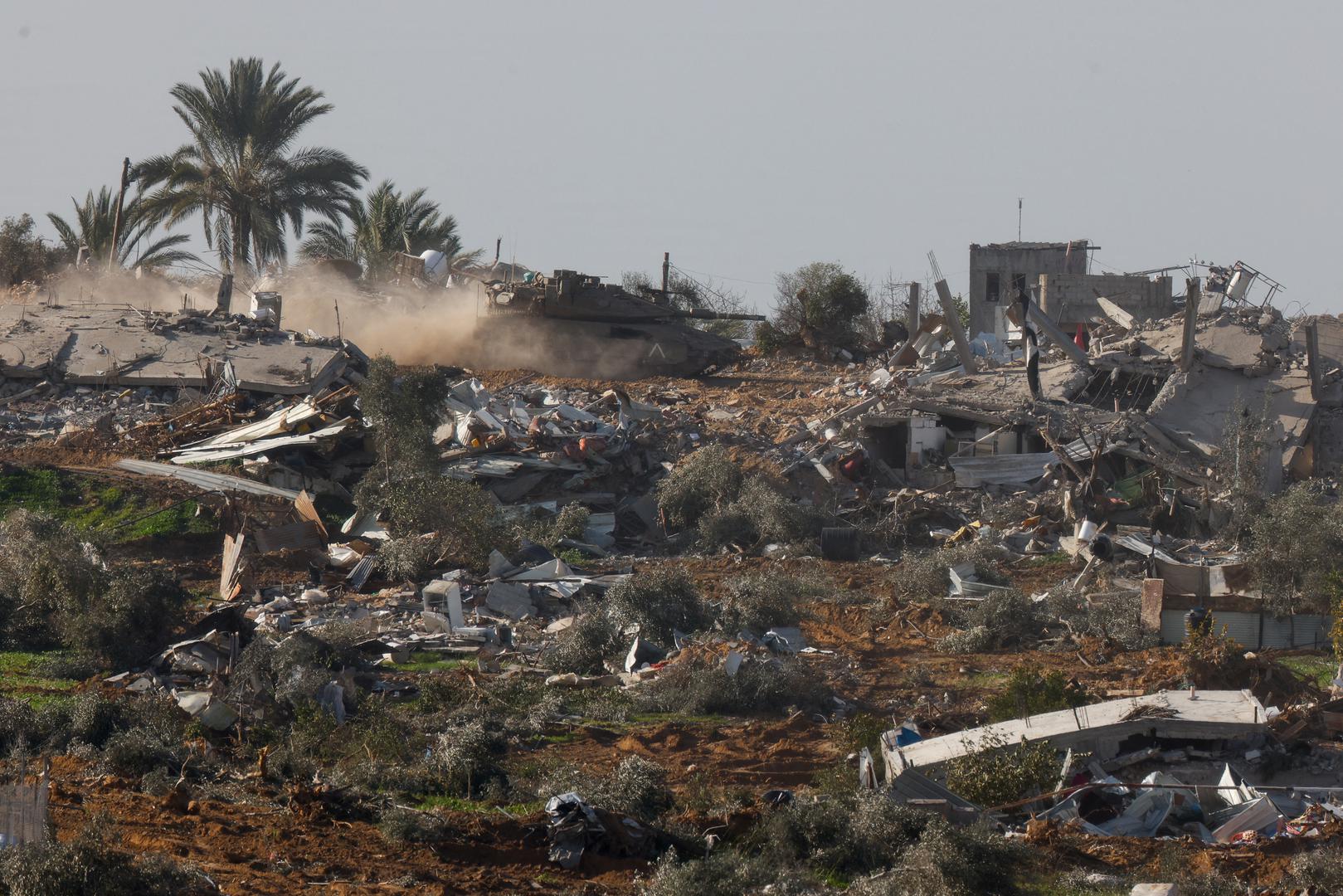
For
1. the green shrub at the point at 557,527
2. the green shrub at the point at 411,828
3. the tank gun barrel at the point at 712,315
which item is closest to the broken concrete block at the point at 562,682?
the green shrub at the point at 411,828

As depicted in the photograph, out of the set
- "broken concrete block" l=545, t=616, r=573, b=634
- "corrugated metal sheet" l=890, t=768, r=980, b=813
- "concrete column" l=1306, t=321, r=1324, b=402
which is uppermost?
"concrete column" l=1306, t=321, r=1324, b=402

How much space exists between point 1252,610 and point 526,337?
18988 mm

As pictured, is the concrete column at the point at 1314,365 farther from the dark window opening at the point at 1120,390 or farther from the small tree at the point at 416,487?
the small tree at the point at 416,487

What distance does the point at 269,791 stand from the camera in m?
9.87

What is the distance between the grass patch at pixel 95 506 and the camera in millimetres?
20031

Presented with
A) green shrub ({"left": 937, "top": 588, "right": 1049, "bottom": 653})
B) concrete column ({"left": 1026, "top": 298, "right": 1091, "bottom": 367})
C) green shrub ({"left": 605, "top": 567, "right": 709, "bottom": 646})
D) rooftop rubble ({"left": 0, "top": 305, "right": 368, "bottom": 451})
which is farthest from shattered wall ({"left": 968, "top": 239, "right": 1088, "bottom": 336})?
green shrub ({"left": 605, "top": 567, "right": 709, "bottom": 646})

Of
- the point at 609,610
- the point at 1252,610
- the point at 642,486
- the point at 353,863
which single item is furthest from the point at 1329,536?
the point at 353,863

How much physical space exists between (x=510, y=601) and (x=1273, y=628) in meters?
7.58

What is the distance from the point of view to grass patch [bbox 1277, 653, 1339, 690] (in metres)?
13.4

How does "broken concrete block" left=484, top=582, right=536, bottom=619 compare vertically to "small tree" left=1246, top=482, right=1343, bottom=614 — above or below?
below

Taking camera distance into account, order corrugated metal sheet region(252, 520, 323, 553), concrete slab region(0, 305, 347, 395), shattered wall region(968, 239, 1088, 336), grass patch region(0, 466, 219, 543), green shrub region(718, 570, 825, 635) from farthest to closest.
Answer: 1. shattered wall region(968, 239, 1088, 336)
2. concrete slab region(0, 305, 347, 395)
3. grass patch region(0, 466, 219, 543)
4. corrugated metal sheet region(252, 520, 323, 553)
5. green shrub region(718, 570, 825, 635)

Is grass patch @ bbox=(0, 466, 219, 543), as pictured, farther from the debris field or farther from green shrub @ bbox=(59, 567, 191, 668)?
green shrub @ bbox=(59, 567, 191, 668)

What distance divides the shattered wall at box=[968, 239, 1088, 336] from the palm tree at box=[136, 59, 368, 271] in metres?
15.1

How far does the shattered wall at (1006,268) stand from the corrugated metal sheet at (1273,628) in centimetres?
2320
